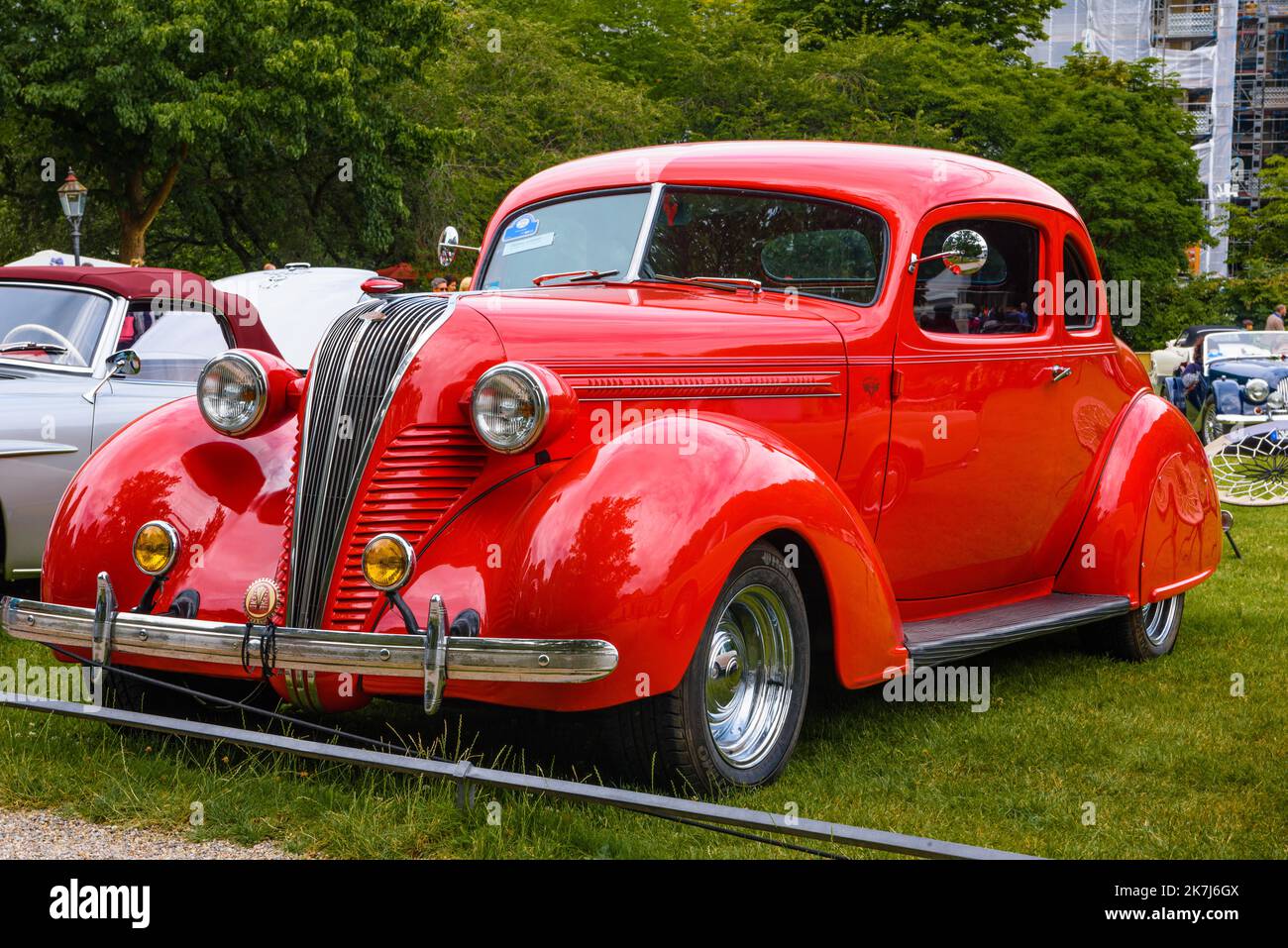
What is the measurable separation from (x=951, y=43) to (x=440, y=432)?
1339 inches

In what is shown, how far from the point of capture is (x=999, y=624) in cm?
545

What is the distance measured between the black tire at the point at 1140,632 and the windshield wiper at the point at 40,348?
547 centimetres

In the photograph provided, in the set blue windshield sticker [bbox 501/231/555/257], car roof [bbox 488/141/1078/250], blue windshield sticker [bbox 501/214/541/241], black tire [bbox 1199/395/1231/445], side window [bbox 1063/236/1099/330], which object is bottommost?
black tire [bbox 1199/395/1231/445]

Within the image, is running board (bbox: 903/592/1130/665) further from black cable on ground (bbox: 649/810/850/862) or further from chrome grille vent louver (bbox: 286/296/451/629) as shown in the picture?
chrome grille vent louver (bbox: 286/296/451/629)

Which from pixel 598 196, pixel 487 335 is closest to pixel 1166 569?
pixel 598 196

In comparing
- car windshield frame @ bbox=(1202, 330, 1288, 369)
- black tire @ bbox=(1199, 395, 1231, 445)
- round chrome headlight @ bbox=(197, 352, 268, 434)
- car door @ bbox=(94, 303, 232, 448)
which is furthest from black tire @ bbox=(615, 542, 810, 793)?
car windshield frame @ bbox=(1202, 330, 1288, 369)

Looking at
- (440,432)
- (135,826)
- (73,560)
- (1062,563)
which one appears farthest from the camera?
(1062,563)

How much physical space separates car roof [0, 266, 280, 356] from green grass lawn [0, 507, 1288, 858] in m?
3.52

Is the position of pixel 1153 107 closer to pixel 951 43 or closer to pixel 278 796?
pixel 951 43

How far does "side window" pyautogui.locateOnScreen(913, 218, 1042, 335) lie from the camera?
5.64m

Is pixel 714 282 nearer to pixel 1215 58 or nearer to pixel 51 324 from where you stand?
pixel 51 324

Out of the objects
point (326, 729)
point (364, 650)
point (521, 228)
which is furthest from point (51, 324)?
point (364, 650)

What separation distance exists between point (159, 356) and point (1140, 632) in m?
5.38

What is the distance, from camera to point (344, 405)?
4.26 metres
